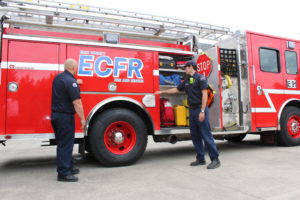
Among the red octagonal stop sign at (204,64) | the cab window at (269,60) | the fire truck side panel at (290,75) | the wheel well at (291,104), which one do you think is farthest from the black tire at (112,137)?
the fire truck side panel at (290,75)

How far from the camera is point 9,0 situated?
431 cm

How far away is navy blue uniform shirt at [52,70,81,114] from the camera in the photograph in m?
3.67

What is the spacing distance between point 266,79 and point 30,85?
16.7 feet

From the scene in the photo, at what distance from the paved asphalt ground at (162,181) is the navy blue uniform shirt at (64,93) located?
1.05m

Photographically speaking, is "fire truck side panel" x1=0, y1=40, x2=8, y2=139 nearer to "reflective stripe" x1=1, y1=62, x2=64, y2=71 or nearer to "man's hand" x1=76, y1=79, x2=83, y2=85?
"reflective stripe" x1=1, y1=62, x2=64, y2=71

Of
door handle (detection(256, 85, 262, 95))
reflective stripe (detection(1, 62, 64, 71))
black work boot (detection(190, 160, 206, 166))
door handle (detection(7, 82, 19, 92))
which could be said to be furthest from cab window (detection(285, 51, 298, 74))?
door handle (detection(7, 82, 19, 92))

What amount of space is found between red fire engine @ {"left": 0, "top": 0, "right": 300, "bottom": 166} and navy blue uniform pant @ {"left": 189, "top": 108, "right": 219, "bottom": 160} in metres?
0.44

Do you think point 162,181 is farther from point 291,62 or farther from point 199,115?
point 291,62

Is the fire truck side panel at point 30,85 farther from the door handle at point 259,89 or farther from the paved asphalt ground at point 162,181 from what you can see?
the door handle at point 259,89

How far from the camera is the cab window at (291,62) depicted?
6.63 meters

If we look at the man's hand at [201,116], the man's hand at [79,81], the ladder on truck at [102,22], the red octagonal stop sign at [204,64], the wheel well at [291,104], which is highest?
the ladder on truck at [102,22]

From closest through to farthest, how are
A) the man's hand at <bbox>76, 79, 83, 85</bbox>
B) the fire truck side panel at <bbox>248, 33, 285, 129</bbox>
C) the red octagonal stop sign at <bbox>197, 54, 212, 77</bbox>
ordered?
1. the man's hand at <bbox>76, 79, 83, 85</bbox>
2. the red octagonal stop sign at <bbox>197, 54, 212, 77</bbox>
3. the fire truck side panel at <bbox>248, 33, 285, 129</bbox>

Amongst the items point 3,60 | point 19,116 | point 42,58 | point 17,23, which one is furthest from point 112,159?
point 17,23

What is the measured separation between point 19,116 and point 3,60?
882 mm
